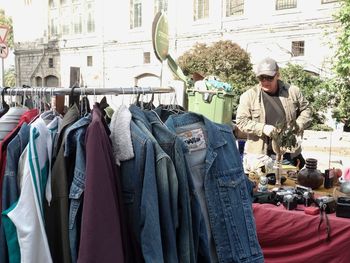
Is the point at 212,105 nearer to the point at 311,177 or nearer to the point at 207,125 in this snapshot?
the point at 311,177

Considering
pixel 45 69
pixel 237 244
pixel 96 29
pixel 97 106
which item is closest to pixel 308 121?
pixel 237 244

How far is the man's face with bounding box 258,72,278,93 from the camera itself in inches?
156

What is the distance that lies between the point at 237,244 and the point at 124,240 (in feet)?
2.12

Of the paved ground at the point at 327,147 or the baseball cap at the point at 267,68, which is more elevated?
the baseball cap at the point at 267,68

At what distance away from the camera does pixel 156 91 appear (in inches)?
79.1

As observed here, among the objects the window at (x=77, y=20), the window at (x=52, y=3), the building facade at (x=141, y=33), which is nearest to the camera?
the building facade at (x=141, y=33)

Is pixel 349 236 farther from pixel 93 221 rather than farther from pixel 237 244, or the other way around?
pixel 93 221

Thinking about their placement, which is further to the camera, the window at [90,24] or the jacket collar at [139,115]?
the window at [90,24]

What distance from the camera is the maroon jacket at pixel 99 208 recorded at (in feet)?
4.89

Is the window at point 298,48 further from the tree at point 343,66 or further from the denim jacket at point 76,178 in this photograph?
the denim jacket at point 76,178

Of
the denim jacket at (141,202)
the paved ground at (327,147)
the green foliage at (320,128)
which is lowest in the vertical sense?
the paved ground at (327,147)

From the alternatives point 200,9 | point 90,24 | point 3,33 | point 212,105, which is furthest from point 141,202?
point 90,24

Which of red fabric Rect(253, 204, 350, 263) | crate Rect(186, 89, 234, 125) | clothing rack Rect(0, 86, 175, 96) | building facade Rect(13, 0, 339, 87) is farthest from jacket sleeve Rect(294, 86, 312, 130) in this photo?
building facade Rect(13, 0, 339, 87)

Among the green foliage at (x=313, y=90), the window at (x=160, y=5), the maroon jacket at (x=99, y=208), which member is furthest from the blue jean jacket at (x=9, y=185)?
the window at (x=160, y=5)
